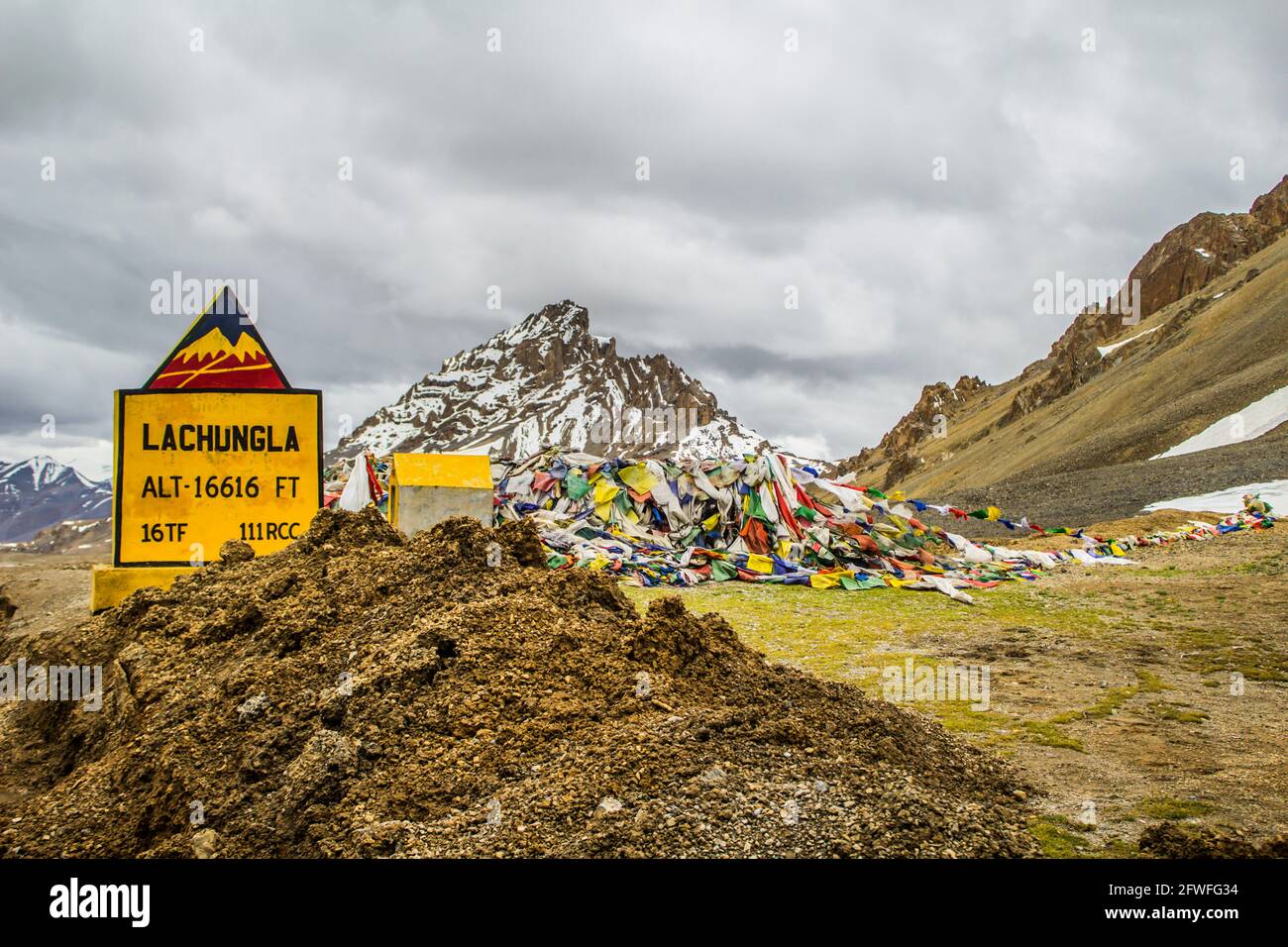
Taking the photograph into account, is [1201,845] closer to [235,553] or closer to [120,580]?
[235,553]

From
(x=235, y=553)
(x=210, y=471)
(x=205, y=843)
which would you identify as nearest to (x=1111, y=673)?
(x=205, y=843)

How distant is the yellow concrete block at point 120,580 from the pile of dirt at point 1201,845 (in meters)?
9.06

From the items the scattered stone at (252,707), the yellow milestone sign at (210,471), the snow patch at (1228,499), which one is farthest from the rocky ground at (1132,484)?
the scattered stone at (252,707)

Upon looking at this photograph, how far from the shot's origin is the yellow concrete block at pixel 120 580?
366 inches

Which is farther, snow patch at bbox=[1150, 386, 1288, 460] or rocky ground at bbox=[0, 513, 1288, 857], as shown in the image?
snow patch at bbox=[1150, 386, 1288, 460]

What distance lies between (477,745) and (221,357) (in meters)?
6.97

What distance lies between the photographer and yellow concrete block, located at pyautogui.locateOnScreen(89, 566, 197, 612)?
9.30m

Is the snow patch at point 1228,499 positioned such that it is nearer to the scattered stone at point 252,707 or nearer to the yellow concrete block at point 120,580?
the yellow concrete block at point 120,580

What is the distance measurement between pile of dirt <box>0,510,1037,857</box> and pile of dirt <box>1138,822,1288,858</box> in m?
0.57

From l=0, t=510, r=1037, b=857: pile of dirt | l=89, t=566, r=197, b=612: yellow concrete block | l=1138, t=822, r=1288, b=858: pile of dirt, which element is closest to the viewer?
l=1138, t=822, r=1288, b=858: pile of dirt

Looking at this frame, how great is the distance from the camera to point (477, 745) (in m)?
4.56

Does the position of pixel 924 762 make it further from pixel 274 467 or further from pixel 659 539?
pixel 659 539

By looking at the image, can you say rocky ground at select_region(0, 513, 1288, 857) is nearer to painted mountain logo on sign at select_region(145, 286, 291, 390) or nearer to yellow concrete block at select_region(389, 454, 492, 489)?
painted mountain logo on sign at select_region(145, 286, 291, 390)

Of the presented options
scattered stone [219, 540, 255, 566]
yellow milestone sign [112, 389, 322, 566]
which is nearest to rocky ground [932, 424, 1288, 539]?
yellow milestone sign [112, 389, 322, 566]
